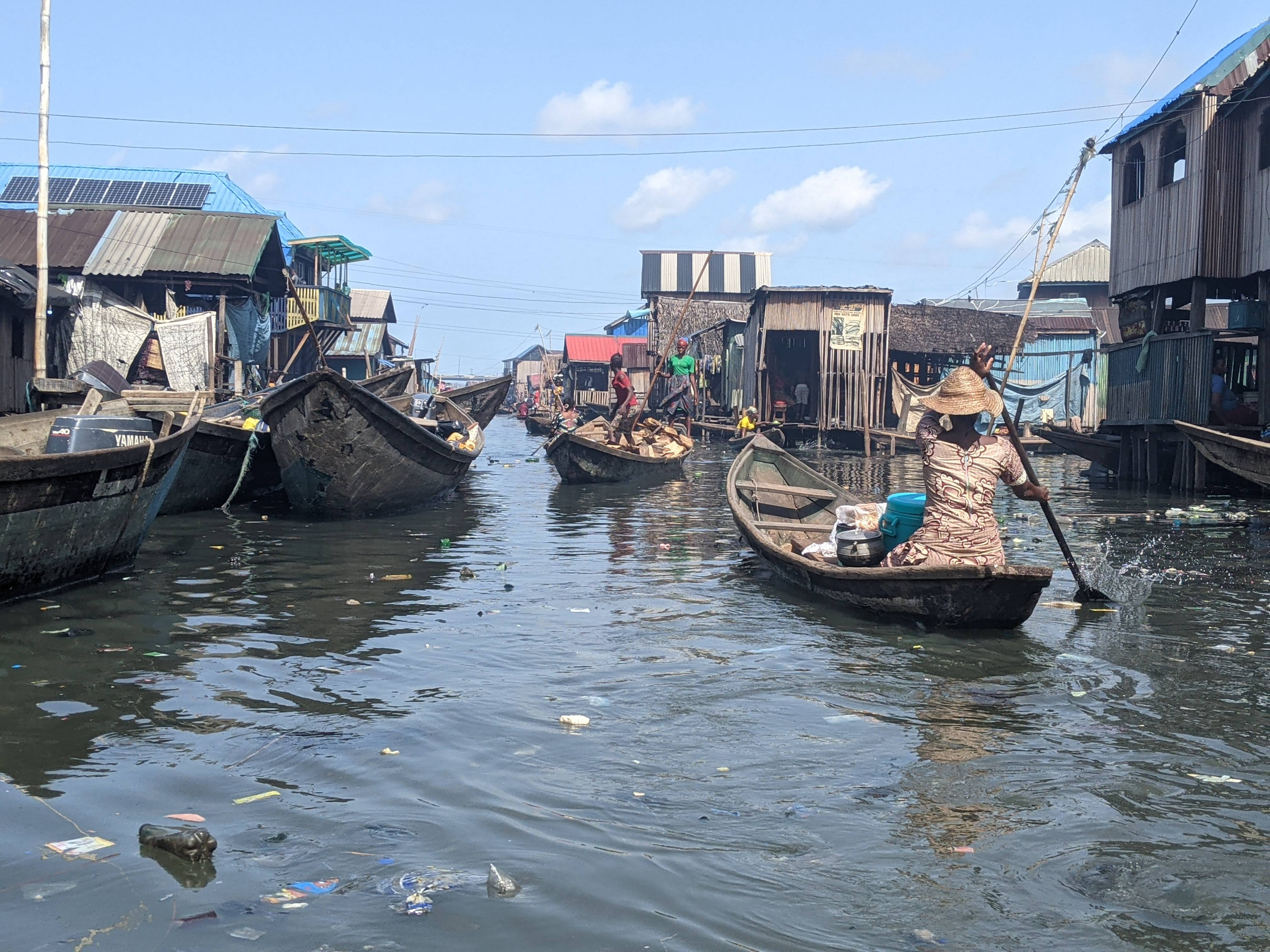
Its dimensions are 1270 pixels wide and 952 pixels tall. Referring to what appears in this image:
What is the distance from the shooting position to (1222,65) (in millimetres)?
14844

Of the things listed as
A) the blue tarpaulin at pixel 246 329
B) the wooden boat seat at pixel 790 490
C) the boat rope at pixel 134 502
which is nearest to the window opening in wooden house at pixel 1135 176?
the wooden boat seat at pixel 790 490

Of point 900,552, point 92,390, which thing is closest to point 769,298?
point 92,390

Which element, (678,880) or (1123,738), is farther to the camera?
(1123,738)

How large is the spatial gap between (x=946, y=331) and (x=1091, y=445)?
9.57 meters

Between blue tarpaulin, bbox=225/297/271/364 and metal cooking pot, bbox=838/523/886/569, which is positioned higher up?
blue tarpaulin, bbox=225/297/271/364

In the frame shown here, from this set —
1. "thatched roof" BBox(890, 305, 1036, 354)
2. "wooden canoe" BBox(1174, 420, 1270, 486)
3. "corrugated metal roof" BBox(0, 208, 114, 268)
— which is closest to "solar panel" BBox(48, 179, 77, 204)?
"corrugated metal roof" BBox(0, 208, 114, 268)

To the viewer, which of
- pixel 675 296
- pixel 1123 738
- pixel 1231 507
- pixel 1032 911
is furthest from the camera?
pixel 675 296

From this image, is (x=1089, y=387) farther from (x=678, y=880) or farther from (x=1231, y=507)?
(x=678, y=880)

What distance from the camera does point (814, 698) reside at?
18.1ft

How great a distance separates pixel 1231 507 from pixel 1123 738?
10.2 meters

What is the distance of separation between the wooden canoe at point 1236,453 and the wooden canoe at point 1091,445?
7.35 m

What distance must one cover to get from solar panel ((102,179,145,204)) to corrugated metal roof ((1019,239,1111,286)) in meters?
25.9

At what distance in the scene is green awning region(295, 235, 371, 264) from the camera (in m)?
30.2

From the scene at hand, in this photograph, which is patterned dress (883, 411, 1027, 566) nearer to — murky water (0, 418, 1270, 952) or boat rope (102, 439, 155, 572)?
murky water (0, 418, 1270, 952)
